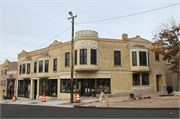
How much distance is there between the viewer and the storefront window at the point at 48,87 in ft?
80.0

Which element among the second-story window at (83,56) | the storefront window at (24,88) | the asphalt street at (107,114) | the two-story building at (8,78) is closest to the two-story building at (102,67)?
the second-story window at (83,56)

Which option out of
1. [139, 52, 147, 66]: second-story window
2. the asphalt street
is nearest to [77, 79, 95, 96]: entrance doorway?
[139, 52, 147, 66]: second-story window

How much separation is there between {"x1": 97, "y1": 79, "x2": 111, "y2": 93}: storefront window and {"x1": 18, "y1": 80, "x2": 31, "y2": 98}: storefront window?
51.0ft

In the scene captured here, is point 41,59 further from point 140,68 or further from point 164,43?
point 164,43

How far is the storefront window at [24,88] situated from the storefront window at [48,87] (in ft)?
14.7

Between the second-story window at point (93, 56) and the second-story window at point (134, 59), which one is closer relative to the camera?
the second-story window at point (93, 56)

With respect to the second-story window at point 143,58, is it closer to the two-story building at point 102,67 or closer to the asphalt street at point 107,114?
the two-story building at point 102,67

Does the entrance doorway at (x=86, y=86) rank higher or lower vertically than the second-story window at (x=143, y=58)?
lower

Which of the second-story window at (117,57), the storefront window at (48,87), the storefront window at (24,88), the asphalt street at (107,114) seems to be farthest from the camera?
the storefront window at (24,88)

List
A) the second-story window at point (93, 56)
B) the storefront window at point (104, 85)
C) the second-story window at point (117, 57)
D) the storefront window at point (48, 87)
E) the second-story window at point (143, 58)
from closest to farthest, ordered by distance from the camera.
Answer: the second-story window at point (93, 56), the storefront window at point (104, 85), the second-story window at point (117, 57), the second-story window at point (143, 58), the storefront window at point (48, 87)

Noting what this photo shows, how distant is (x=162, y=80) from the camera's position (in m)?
24.0

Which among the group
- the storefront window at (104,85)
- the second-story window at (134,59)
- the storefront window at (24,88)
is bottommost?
the storefront window at (24,88)

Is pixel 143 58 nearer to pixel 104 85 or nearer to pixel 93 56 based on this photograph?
pixel 104 85

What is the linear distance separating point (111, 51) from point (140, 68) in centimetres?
463
